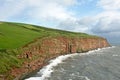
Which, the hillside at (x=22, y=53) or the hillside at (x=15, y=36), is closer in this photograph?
the hillside at (x=22, y=53)

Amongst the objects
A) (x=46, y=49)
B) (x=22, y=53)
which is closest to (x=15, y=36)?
(x=46, y=49)

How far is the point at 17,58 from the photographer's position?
47969 mm

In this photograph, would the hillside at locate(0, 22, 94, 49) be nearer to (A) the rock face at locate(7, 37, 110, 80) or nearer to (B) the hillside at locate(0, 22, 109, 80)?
(B) the hillside at locate(0, 22, 109, 80)

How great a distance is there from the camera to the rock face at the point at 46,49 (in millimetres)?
50062

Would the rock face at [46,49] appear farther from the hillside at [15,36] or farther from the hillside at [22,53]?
the hillside at [15,36]

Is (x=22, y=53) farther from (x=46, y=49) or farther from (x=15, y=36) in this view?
(x=46, y=49)

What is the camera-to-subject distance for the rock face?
164ft

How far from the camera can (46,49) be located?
74.3 metres

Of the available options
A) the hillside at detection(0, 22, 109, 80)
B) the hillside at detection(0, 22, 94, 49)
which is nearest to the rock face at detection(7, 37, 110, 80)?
the hillside at detection(0, 22, 109, 80)

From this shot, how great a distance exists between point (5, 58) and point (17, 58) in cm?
378

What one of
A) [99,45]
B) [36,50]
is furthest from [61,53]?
[99,45]

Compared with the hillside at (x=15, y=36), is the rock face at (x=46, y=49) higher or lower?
lower

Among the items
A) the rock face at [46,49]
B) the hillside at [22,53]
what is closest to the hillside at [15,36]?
the hillside at [22,53]

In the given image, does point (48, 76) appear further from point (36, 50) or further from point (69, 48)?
point (69, 48)
